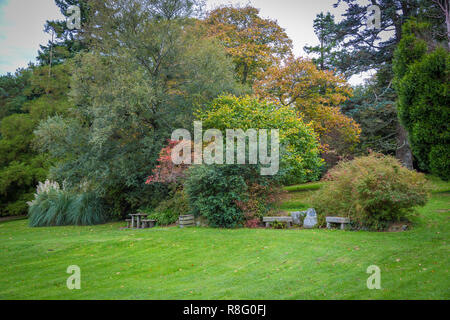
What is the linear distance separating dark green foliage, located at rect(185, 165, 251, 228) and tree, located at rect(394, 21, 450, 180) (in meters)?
4.96

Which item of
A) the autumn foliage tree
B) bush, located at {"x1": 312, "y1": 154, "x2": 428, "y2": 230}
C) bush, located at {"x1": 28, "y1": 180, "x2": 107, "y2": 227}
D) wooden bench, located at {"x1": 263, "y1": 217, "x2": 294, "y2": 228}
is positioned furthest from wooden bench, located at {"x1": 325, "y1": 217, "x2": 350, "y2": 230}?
bush, located at {"x1": 28, "y1": 180, "x2": 107, "y2": 227}

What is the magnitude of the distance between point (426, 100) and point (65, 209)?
13.7 m

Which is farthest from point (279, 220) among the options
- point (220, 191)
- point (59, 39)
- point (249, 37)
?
point (59, 39)

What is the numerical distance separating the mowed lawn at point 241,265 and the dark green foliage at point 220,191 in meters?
1.09

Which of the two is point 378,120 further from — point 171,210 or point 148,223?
point 148,223

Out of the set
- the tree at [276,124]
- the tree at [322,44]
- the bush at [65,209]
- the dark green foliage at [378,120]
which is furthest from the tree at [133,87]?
the tree at [322,44]

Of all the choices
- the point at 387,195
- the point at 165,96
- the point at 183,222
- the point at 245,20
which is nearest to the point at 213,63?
the point at 165,96

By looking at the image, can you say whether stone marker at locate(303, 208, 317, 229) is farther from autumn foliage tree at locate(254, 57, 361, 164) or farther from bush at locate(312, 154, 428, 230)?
autumn foliage tree at locate(254, 57, 361, 164)

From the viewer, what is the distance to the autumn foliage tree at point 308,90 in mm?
15609

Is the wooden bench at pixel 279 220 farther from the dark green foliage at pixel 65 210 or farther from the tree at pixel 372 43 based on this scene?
the tree at pixel 372 43

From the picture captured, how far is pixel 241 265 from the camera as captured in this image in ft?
18.3

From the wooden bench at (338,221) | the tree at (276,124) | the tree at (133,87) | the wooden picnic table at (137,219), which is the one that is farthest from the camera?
the tree at (133,87)

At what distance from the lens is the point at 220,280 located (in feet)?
15.8

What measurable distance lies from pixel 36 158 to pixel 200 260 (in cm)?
1863
